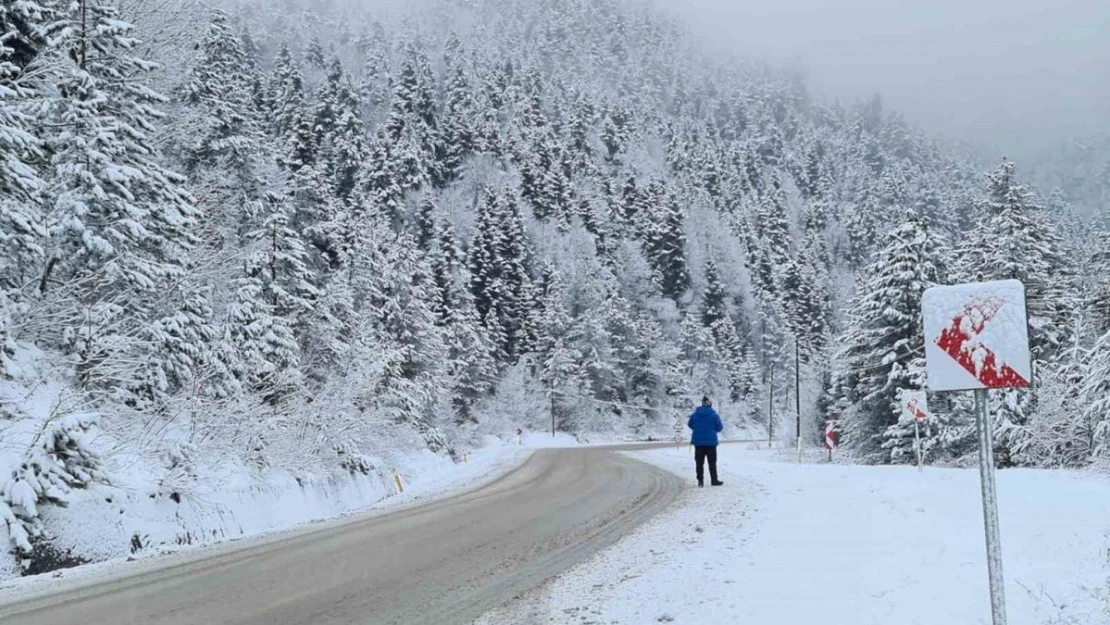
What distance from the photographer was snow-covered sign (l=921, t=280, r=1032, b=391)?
3.99 m

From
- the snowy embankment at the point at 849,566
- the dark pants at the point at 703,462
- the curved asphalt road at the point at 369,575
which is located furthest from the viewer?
the dark pants at the point at 703,462

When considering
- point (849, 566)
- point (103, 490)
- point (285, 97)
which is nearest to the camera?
point (849, 566)

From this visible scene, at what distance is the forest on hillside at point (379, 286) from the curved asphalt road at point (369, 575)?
230cm

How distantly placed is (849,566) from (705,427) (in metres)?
7.93

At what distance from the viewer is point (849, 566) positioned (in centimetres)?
682

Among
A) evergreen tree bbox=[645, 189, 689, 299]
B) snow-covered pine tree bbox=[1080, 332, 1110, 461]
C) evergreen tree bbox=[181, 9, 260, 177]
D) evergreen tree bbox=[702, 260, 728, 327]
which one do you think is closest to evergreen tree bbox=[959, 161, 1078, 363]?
snow-covered pine tree bbox=[1080, 332, 1110, 461]

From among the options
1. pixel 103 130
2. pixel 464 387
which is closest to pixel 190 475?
pixel 103 130

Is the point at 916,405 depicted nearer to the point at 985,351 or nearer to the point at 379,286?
the point at 985,351

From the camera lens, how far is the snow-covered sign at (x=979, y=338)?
399 cm

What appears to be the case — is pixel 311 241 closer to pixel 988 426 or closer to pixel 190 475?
pixel 190 475

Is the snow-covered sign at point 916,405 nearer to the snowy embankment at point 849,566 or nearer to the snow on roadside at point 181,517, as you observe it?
the snowy embankment at point 849,566

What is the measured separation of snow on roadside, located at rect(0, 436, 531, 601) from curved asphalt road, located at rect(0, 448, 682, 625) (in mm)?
1142

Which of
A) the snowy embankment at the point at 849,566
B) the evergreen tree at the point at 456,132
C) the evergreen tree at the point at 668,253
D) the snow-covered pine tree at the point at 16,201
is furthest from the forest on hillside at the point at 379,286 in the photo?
the snowy embankment at the point at 849,566

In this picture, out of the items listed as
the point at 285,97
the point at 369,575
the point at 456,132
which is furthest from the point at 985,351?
the point at 456,132
